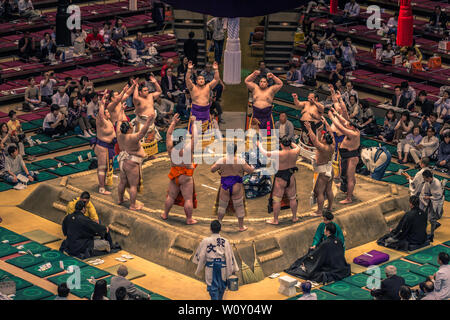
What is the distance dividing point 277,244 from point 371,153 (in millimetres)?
3095

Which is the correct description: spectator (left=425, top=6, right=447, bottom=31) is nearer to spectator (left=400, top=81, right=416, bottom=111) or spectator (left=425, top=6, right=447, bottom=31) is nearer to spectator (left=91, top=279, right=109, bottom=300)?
spectator (left=400, top=81, right=416, bottom=111)

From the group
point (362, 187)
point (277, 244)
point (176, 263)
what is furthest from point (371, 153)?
point (176, 263)

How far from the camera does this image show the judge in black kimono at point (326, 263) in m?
11.6

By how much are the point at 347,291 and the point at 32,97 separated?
8.28 meters

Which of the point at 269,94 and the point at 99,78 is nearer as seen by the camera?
the point at 269,94

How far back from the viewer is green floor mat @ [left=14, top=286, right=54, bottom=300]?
11.0 meters

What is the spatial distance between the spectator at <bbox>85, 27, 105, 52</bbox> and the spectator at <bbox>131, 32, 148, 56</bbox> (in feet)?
2.28

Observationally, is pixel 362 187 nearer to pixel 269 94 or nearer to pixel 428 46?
pixel 269 94

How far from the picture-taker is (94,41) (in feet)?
64.8

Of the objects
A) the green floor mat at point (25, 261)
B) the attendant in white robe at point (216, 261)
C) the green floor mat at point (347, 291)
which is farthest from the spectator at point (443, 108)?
the green floor mat at point (25, 261)

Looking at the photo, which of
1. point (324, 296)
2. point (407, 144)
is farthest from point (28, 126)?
point (324, 296)

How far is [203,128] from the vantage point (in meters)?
14.9

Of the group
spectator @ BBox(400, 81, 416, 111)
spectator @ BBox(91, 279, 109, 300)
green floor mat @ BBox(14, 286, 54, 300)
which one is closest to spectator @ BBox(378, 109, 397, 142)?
spectator @ BBox(400, 81, 416, 111)

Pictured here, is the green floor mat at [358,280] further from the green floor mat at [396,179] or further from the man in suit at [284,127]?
the man in suit at [284,127]
